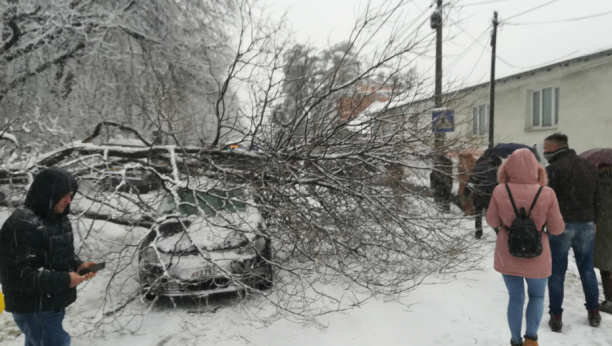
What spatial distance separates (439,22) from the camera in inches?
191

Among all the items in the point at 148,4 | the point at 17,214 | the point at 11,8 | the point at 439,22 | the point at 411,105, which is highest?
the point at 148,4

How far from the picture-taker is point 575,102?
10.9m

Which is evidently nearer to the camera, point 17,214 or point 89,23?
point 17,214

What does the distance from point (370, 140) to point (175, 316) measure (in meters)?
3.11

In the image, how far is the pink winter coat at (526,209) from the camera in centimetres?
320

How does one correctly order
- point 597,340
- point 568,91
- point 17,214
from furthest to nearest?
point 568,91 → point 597,340 → point 17,214

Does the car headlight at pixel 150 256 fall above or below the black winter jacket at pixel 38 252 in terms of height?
below

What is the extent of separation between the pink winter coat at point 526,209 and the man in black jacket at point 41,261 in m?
3.07

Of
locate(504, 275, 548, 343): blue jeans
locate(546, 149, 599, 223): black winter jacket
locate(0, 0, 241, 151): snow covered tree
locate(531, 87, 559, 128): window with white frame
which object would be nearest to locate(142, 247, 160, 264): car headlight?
locate(0, 0, 241, 151): snow covered tree

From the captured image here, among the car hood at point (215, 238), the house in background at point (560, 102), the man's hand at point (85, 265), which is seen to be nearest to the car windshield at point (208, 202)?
the car hood at point (215, 238)

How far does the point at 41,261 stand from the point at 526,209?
11.2ft

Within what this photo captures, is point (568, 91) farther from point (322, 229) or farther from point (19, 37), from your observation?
point (19, 37)

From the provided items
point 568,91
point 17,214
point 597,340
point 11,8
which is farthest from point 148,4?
point 568,91

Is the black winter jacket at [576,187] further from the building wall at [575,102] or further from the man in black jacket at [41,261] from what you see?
the building wall at [575,102]
